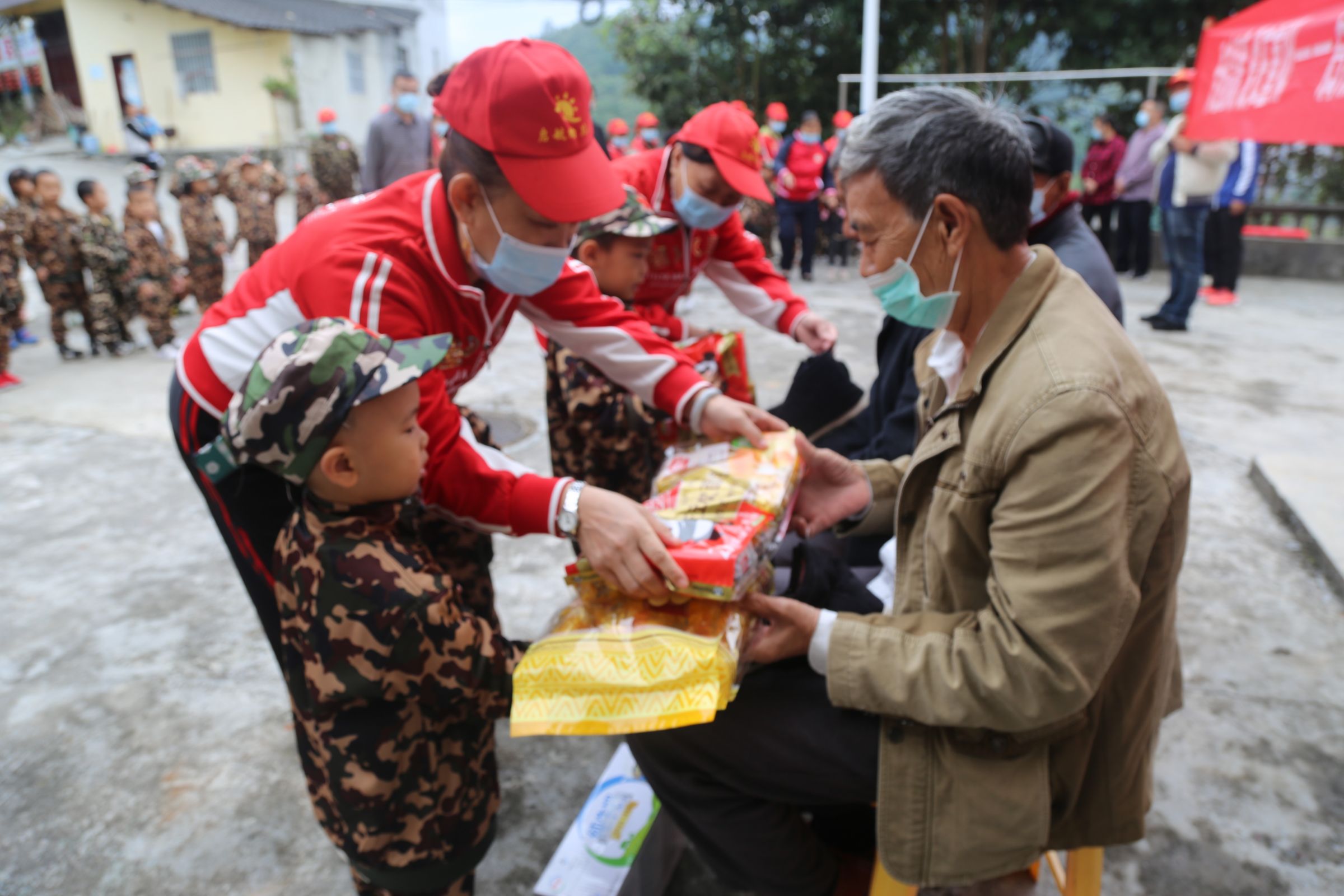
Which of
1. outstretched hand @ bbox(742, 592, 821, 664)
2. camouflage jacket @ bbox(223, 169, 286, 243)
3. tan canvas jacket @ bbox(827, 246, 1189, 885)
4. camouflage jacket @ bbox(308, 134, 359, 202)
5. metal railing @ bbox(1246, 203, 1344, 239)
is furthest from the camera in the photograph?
camouflage jacket @ bbox(308, 134, 359, 202)

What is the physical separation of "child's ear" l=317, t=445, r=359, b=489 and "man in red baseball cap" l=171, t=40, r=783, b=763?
215mm

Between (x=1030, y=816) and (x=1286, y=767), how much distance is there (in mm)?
1367

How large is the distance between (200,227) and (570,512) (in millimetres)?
7810

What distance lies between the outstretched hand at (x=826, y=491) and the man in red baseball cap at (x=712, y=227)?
3.30ft

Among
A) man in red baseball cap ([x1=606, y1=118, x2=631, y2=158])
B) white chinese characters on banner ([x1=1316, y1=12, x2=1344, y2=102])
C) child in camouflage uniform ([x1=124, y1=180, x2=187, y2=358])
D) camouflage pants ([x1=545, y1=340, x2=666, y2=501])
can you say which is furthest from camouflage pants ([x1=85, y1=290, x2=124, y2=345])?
white chinese characters on banner ([x1=1316, y1=12, x2=1344, y2=102])

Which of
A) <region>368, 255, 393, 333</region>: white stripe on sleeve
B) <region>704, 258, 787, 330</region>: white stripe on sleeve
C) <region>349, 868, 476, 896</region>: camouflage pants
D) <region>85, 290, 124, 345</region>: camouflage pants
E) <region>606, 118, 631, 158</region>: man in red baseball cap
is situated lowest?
<region>349, 868, 476, 896</region>: camouflage pants

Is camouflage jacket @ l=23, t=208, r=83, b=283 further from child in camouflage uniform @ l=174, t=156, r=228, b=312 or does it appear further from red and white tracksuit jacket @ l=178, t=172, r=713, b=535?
red and white tracksuit jacket @ l=178, t=172, r=713, b=535

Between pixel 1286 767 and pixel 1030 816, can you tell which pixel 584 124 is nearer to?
pixel 1030 816

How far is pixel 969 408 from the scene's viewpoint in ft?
4.61

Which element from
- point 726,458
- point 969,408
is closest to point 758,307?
point 726,458

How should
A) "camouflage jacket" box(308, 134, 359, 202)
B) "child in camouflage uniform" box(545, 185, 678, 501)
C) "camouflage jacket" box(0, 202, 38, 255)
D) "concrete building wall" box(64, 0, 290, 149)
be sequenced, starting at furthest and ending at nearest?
"concrete building wall" box(64, 0, 290, 149) < "camouflage jacket" box(308, 134, 359, 202) < "camouflage jacket" box(0, 202, 38, 255) < "child in camouflage uniform" box(545, 185, 678, 501)

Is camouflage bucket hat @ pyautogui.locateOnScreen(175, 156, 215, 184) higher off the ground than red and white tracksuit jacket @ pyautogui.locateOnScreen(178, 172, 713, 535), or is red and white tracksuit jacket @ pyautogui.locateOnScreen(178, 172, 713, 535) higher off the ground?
camouflage bucket hat @ pyautogui.locateOnScreen(175, 156, 215, 184)

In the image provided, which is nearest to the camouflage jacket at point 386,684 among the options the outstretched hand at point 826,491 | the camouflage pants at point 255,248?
the outstretched hand at point 826,491

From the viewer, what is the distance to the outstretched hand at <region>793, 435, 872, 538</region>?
1.93m
